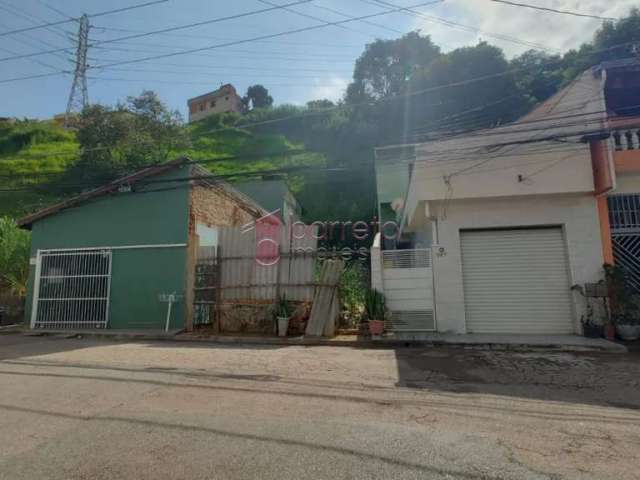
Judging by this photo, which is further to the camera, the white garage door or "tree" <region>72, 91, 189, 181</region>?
"tree" <region>72, 91, 189, 181</region>

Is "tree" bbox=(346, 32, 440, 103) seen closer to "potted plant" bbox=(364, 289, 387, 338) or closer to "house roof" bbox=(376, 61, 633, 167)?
"house roof" bbox=(376, 61, 633, 167)

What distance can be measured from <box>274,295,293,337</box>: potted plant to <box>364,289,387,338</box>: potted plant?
194 centimetres

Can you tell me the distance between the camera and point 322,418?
3516mm

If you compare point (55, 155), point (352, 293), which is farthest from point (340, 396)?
point (55, 155)

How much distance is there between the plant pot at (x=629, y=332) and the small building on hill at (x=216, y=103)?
2315 inches

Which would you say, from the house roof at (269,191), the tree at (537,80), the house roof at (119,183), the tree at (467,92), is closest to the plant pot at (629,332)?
the house roof at (119,183)

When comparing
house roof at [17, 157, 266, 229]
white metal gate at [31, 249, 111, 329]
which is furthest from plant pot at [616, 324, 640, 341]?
white metal gate at [31, 249, 111, 329]

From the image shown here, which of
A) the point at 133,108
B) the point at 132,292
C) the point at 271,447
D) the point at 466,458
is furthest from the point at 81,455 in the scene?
the point at 133,108

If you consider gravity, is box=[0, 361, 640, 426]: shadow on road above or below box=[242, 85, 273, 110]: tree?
below

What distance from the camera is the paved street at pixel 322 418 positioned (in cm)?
260

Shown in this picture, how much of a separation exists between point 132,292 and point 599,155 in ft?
42.3

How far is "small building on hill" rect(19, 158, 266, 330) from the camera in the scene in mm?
10672

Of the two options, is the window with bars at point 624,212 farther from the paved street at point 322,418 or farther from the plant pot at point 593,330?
the paved street at point 322,418

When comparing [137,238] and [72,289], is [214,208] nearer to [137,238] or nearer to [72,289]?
[137,238]
